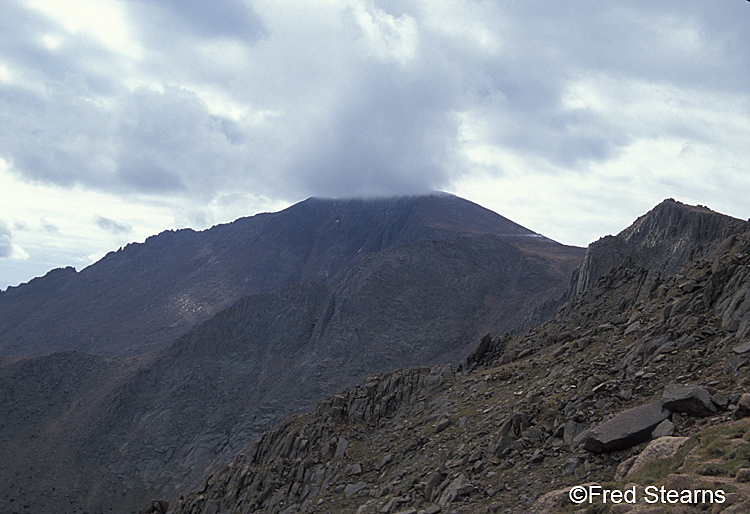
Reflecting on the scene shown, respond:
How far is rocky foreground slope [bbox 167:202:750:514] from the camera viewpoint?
14.9m

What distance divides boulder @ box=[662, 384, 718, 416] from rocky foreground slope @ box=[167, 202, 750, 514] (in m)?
0.03

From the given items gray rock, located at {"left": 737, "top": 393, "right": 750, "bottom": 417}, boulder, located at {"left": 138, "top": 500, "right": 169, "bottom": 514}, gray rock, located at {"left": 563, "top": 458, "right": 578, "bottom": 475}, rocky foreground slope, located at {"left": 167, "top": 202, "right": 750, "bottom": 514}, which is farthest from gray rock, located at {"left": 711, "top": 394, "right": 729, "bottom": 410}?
boulder, located at {"left": 138, "top": 500, "right": 169, "bottom": 514}

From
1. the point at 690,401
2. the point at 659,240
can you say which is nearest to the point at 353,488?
the point at 690,401

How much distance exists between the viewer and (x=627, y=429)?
1681 centimetres

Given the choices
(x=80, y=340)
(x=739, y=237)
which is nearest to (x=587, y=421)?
(x=739, y=237)

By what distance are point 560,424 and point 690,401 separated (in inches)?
200

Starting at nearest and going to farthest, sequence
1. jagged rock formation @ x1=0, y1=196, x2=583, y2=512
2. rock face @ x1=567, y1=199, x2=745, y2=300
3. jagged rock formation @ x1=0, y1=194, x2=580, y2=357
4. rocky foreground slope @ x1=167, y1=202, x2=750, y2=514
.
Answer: rocky foreground slope @ x1=167, y1=202, x2=750, y2=514
rock face @ x1=567, y1=199, x2=745, y2=300
jagged rock formation @ x1=0, y1=196, x2=583, y2=512
jagged rock formation @ x1=0, y1=194, x2=580, y2=357

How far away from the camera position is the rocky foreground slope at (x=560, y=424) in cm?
1488

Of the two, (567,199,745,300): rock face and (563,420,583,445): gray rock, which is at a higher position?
(567,199,745,300): rock face

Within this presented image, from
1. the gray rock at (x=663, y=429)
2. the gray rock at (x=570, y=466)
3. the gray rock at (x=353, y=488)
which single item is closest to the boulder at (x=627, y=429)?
the gray rock at (x=663, y=429)

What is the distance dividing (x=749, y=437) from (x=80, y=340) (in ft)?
535

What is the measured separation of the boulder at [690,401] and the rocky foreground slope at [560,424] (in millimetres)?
33

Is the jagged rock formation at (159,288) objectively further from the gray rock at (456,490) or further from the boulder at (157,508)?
the gray rock at (456,490)

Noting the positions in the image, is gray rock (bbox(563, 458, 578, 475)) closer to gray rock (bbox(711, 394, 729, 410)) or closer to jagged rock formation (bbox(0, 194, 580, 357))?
gray rock (bbox(711, 394, 729, 410))
